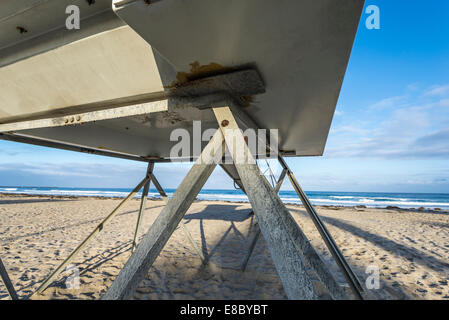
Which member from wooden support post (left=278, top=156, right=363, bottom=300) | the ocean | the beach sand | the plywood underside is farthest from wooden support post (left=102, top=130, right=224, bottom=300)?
the ocean

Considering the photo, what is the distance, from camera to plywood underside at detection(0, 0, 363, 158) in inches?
26.9

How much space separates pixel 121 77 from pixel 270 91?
94cm

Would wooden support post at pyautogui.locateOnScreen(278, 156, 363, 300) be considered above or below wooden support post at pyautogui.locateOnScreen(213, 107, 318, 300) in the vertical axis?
below

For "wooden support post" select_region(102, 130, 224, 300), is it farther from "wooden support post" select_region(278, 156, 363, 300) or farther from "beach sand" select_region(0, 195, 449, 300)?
"beach sand" select_region(0, 195, 449, 300)

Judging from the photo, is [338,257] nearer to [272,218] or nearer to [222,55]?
[272,218]

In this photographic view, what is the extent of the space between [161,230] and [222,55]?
90cm

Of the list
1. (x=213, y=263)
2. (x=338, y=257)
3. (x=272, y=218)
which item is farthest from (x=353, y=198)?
(x=272, y=218)

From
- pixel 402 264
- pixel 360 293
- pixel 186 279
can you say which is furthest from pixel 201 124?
pixel 402 264

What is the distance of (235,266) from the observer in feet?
11.9

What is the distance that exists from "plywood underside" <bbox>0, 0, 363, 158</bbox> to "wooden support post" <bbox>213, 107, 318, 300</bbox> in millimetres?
343

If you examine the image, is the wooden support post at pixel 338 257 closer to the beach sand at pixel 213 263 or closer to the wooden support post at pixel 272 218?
the beach sand at pixel 213 263
